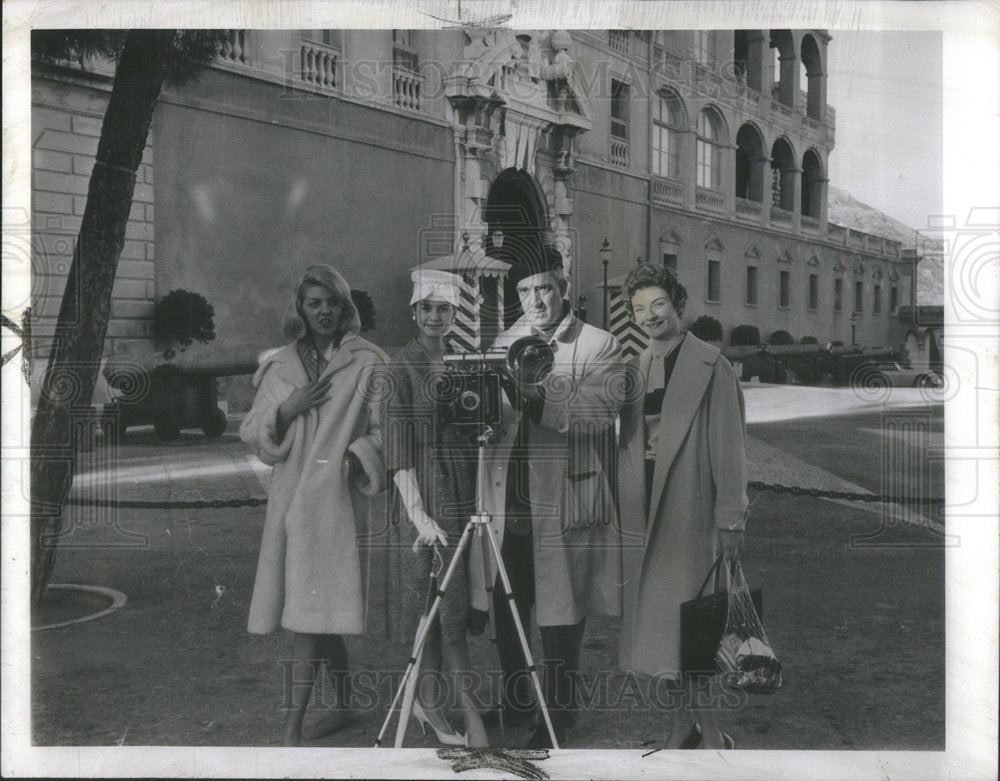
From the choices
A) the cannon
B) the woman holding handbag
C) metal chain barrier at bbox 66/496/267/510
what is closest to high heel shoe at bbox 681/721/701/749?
the woman holding handbag

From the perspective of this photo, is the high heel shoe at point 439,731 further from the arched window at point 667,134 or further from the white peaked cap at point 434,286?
the arched window at point 667,134

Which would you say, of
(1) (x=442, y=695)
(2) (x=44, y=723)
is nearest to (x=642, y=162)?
(1) (x=442, y=695)

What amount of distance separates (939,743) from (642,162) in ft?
10.8

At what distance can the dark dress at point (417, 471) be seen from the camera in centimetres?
486

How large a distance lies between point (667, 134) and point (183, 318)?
266 cm

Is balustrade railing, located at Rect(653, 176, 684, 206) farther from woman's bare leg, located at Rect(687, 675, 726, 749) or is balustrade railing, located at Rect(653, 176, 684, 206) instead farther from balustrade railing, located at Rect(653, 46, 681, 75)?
woman's bare leg, located at Rect(687, 675, 726, 749)

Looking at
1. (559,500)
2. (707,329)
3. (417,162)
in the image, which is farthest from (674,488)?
(417,162)

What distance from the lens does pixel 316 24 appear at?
16.9ft

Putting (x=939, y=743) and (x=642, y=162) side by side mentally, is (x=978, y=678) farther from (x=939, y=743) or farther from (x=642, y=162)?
(x=642, y=162)

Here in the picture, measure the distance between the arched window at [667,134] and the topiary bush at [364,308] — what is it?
1.75 m

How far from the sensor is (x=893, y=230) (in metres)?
5.34

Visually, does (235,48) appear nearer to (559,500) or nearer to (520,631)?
(559,500)

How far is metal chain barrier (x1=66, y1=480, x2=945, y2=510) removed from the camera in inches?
202

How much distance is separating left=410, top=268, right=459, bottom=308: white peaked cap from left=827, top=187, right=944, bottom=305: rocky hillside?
2.14 meters
